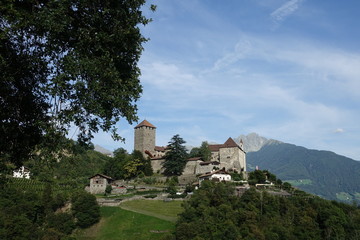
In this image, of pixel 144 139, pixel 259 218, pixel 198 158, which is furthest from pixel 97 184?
pixel 259 218

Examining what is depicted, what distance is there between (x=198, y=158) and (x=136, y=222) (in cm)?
2651

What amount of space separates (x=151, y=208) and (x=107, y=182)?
16770 mm

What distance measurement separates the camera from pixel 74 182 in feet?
197

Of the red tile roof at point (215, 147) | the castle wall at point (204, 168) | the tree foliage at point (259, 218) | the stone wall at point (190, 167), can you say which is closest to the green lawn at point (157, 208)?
the tree foliage at point (259, 218)

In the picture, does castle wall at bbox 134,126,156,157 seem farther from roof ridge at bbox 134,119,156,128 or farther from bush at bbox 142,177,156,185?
bush at bbox 142,177,156,185

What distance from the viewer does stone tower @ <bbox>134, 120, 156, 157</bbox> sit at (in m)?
75.9

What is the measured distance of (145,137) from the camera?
76.1 m

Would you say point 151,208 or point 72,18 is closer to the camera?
point 72,18

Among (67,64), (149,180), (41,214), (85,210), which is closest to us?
(67,64)

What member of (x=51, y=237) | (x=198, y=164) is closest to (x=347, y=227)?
(x=198, y=164)

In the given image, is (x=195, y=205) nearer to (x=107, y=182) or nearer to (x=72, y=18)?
(x=107, y=182)

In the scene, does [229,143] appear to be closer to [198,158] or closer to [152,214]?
[198,158]

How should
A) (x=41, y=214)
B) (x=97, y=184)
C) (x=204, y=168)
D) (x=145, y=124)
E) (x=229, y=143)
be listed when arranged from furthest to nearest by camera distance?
(x=145, y=124)
(x=229, y=143)
(x=204, y=168)
(x=97, y=184)
(x=41, y=214)

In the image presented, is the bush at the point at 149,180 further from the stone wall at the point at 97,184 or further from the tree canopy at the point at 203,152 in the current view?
the tree canopy at the point at 203,152
